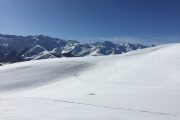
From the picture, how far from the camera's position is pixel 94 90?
15.9 m

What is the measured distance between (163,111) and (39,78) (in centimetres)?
1617

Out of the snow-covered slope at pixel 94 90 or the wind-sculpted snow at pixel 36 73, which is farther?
the wind-sculpted snow at pixel 36 73

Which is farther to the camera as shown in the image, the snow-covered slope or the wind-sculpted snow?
the wind-sculpted snow

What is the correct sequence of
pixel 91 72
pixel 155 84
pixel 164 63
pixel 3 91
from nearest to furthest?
pixel 155 84, pixel 3 91, pixel 164 63, pixel 91 72

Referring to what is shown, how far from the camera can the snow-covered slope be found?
814cm

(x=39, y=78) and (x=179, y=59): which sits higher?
(x=179, y=59)

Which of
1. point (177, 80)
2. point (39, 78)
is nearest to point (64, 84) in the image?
point (39, 78)

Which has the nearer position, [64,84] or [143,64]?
[64,84]

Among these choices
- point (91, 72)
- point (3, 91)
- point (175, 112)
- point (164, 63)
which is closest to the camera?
point (175, 112)

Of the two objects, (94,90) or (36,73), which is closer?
(94,90)

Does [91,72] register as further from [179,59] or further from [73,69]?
[179,59]

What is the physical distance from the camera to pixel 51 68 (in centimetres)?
2584

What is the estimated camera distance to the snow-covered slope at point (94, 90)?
814 cm

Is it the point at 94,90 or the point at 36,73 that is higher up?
the point at 36,73
